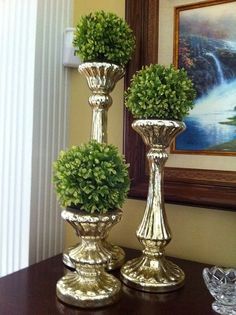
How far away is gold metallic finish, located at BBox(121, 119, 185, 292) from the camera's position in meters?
0.74

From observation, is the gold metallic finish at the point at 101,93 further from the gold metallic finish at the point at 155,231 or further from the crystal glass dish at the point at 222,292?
the crystal glass dish at the point at 222,292

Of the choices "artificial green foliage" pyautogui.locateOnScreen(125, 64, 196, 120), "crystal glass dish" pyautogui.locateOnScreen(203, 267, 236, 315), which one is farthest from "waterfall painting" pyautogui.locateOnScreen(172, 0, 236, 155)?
"crystal glass dish" pyautogui.locateOnScreen(203, 267, 236, 315)

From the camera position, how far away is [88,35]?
84 centimetres

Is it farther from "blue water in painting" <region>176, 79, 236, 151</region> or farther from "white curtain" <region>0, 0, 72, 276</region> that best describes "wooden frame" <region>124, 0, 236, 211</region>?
Answer: "white curtain" <region>0, 0, 72, 276</region>

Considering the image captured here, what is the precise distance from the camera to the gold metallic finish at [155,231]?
2.42 feet

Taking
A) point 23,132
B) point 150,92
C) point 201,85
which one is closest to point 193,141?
point 201,85

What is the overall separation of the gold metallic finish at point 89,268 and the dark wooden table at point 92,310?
0.06ft

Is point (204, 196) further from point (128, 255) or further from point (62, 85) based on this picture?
point (62, 85)

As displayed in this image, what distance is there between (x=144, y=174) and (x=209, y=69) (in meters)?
0.32

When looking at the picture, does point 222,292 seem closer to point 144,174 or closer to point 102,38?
point 144,174

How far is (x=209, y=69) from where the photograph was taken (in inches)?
34.9

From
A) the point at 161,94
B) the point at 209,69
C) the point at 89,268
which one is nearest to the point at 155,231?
the point at 89,268

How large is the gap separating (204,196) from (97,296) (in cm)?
36

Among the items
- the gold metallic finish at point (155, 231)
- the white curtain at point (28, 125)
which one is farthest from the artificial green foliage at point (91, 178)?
the white curtain at point (28, 125)
